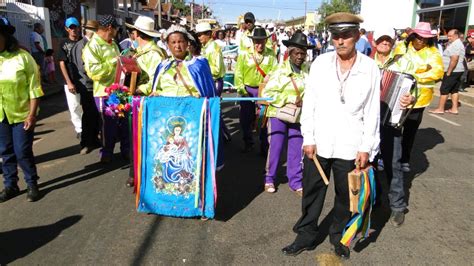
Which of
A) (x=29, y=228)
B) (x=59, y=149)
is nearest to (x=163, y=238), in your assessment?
(x=29, y=228)

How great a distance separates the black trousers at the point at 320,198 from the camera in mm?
3264

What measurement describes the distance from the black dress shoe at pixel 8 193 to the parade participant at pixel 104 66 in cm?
137

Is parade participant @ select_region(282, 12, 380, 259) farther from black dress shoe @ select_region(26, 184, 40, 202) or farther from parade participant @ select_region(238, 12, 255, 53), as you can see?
parade participant @ select_region(238, 12, 255, 53)

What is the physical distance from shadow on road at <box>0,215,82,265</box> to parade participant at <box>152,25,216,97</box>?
158cm

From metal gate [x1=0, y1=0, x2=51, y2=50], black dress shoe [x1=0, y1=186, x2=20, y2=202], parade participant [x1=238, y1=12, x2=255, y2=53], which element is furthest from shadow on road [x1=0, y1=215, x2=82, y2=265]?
metal gate [x1=0, y1=0, x2=51, y2=50]

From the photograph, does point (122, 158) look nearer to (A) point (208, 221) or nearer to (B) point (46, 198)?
(B) point (46, 198)

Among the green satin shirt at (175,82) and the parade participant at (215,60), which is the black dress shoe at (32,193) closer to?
the green satin shirt at (175,82)

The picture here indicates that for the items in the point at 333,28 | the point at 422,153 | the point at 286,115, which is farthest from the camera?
the point at 422,153

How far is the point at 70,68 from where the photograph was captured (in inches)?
258

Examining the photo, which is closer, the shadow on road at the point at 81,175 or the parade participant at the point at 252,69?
the shadow on road at the point at 81,175

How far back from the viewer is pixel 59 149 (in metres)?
6.75

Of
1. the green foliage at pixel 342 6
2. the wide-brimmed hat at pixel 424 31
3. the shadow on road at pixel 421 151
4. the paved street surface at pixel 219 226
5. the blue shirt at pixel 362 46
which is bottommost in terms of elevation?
the paved street surface at pixel 219 226

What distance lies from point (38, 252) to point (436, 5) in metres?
20.3

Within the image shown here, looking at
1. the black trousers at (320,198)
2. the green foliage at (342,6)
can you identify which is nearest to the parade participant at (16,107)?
the black trousers at (320,198)
